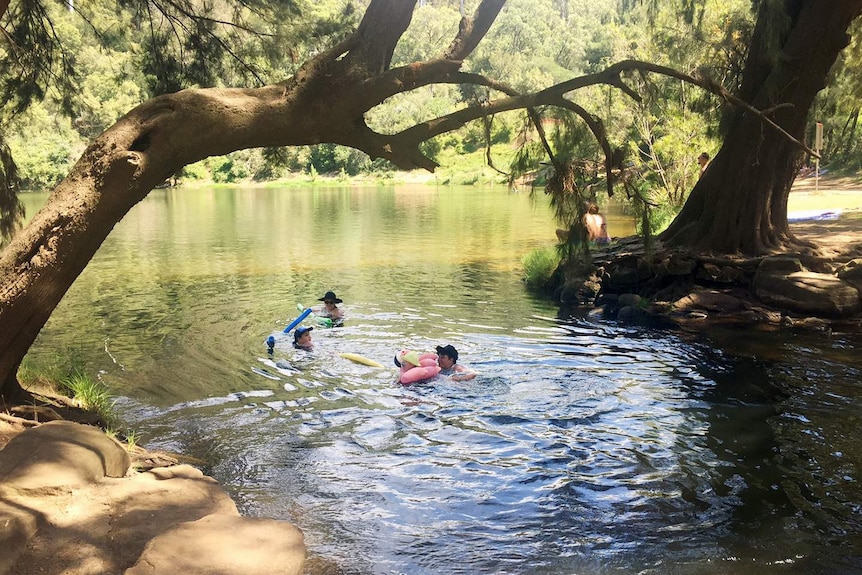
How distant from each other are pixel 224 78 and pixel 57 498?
20.8ft

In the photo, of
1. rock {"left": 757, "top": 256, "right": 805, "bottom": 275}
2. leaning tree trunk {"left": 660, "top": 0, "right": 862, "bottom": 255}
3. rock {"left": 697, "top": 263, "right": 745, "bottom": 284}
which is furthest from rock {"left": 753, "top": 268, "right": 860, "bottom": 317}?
leaning tree trunk {"left": 660, "top": 0, "right": 862, "bottom": 255}

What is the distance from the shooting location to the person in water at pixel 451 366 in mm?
8922

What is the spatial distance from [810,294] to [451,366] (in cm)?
593

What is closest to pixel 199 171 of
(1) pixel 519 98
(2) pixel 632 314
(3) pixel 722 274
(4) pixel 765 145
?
(2) pixel 632 314

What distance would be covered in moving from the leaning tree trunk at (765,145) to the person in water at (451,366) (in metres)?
5.84

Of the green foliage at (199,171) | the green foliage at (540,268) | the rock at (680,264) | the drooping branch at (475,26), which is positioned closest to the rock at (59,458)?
the drooping branch at (475,26)

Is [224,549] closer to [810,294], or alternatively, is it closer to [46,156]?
[810,294]

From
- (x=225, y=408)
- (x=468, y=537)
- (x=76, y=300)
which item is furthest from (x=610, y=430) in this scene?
(x=76, y=300)

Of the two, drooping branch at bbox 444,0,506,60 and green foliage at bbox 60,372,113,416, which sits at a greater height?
drooping branch at bbox 444,0,506,60

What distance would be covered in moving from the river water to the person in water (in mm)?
190

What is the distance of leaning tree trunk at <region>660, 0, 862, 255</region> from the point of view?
11.6m

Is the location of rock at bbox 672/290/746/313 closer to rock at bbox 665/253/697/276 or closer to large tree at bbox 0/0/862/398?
rock at bbox 665/253/697/276

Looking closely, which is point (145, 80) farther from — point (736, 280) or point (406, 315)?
point (736, 280)

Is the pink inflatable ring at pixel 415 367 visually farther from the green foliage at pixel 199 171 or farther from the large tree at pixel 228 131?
the green foliage at pixel 199 171
